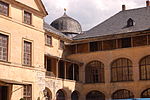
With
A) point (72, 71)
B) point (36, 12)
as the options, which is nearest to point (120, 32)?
point (72, 71)

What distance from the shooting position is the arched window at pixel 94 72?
125 ft

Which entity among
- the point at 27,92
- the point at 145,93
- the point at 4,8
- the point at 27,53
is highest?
the point at 4,8

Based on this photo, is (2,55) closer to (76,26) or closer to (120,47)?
(120,47)

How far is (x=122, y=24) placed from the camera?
129 feet

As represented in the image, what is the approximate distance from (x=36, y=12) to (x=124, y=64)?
498 inches

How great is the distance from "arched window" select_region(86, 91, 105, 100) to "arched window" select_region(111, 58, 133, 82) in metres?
2.12

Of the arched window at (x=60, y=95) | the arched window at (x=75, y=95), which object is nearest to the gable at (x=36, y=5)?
the arched window at (x=60, y=95)

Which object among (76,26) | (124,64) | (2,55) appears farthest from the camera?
(76,26)

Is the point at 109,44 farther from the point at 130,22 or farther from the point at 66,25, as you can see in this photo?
the point at 66,25

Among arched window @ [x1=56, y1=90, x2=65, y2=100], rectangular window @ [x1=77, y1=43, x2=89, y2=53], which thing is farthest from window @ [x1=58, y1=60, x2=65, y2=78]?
arched window @ [x1=56, y1=90, x2=65, y2=100]

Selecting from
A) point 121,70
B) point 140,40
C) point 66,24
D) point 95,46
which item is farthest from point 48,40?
point 66,24

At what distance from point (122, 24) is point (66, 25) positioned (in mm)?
10657

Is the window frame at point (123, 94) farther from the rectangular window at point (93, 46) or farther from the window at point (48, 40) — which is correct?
the window at point (48, 40)

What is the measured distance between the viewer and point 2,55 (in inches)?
968
